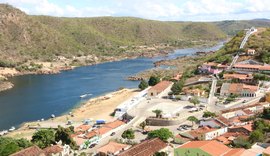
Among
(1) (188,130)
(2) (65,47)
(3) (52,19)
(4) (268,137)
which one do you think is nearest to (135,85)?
(1) (188,130)

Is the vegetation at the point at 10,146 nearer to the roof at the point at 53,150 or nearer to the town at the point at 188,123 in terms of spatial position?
the town at the point at 188,123

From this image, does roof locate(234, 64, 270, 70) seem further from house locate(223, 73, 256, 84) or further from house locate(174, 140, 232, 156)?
house locate(174, 140, 232, 156)

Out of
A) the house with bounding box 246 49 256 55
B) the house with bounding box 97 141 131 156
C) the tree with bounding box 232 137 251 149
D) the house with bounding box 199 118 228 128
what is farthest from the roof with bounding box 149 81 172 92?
the tree with bounding box 232 137 251 149

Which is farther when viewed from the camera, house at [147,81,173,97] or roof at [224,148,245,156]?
house at [147,81,173,97]

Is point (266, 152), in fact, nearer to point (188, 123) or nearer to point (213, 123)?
point (213, 123)

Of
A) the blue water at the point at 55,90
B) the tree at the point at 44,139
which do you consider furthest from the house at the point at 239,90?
the tree at the point at 44,139

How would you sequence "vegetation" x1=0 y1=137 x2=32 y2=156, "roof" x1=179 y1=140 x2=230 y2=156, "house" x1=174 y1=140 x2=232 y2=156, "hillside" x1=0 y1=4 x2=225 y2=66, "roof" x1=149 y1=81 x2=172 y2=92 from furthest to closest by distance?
"hillside" x1=0 y1=4 x2=225 y2=66, "roof" x1=149 y1=81 x2=172 y2=92, "vegetation" x1=0 y1=137 x2=32 y2=156, "roof" x1=179 y1=140 x2=230 y2=156, "house" x1=174 y1=140 x2=232 y2=156

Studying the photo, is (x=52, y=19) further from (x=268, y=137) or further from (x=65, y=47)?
(x=268, y=137)
